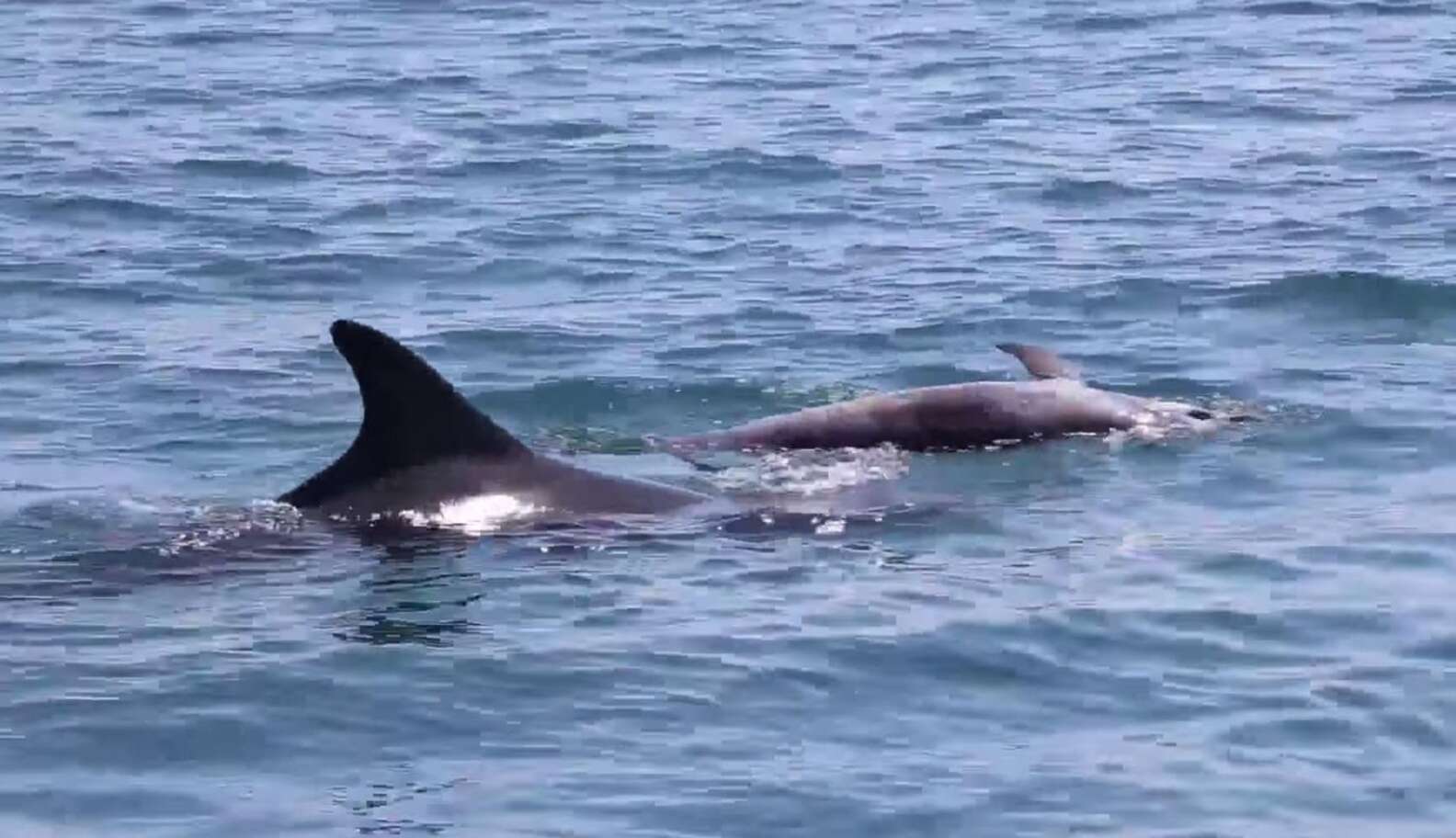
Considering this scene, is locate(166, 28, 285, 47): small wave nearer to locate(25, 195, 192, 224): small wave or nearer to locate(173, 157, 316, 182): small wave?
locate(173, 157, 316, 182): small wave

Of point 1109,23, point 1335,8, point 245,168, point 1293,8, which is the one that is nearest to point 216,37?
point 245,168

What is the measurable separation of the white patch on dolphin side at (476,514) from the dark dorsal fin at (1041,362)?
377cm

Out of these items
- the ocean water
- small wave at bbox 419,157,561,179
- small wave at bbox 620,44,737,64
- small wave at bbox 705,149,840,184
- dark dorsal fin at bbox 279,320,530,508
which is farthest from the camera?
small wave at bbox 620,44,737,64

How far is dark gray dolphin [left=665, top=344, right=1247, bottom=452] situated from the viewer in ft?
49.5

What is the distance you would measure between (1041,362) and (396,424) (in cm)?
447

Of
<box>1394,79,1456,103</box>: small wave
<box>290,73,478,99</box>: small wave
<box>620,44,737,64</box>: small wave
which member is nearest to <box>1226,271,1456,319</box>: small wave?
<box>1394,79,1456,103</box>: small wave

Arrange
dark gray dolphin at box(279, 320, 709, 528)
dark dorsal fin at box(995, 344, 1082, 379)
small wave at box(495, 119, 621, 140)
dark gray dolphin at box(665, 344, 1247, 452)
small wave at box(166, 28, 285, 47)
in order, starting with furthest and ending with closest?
small wave at box(166, 28, 285, 47) < small wave at box(495, 119, 621, 140) < dark dorsal fin at box(995, 344, 1082, 379) < dark gray dolphin at box(665, 344, 1247, 452) < dark gray dolphin at box(279, 320, 709, 528)

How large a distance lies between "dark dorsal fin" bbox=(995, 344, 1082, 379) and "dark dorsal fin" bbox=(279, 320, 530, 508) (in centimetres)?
369

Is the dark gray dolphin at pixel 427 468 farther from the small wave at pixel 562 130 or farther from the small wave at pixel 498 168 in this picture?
the small wave at pixel 562 130

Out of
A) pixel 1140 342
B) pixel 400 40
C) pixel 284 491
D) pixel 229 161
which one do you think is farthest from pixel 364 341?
pixel 400 40

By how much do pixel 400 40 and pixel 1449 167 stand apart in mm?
12713

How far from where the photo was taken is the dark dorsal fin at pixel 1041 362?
619 inches

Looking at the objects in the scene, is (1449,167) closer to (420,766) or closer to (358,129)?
(358,129)

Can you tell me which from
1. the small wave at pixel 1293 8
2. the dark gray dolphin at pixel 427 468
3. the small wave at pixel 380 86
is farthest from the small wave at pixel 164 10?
the dark gray dolphin at pixel 427 468
